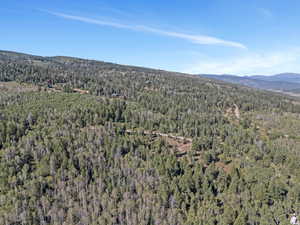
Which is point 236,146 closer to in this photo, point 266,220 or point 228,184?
point 228,184

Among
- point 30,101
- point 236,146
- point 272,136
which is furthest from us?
point 30,101

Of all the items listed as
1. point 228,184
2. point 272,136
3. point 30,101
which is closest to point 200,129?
point 272,136

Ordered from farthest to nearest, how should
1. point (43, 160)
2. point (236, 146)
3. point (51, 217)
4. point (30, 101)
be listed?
point (30, 101)
point (236, 146)
point (43, 160)
point (51, 217)

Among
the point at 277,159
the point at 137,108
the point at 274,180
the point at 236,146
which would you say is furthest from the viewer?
the point at 137,108

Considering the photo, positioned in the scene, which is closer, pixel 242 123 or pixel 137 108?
pixel 242 123

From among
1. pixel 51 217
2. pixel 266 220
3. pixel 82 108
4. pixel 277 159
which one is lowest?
pixel 51 217

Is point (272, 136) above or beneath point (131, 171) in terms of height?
above

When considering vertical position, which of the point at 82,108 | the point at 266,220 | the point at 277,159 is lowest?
the point at 266,220

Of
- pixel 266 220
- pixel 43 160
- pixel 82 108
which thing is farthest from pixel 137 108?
pixel 266 220

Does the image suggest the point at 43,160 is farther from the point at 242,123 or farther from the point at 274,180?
the point at 242,123
